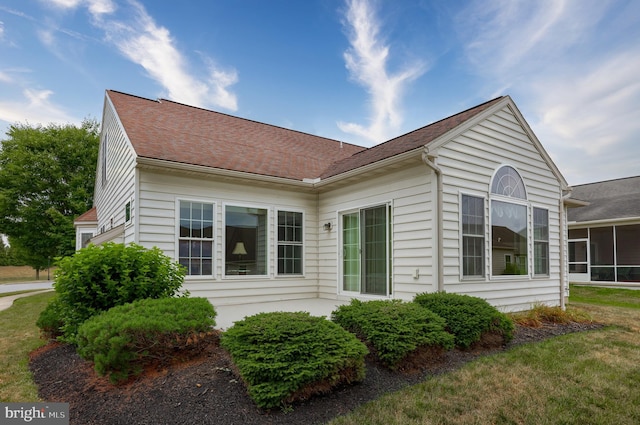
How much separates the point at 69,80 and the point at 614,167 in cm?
2485

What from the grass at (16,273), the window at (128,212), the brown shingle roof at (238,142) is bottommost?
the grass at (16,273)

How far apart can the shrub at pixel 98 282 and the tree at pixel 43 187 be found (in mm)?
20046

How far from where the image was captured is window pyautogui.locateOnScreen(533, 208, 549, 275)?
26.6 ft

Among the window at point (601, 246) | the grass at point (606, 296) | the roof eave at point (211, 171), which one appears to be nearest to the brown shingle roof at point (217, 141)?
the roof eave at point (211, 171)

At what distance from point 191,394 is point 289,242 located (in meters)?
5.53

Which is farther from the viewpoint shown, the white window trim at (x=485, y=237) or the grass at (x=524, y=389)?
the white window trim at (x=485, y=237)

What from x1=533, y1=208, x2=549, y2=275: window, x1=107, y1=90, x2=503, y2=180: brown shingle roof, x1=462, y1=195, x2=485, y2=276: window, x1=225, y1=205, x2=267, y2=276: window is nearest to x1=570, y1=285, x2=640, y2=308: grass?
x1=533, y1=208, x2=549, y2=275: window

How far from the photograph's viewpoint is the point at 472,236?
6.82 metres

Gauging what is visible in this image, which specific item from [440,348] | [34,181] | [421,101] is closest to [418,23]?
[421,101]

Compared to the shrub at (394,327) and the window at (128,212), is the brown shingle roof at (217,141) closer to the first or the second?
the window at (128,212)

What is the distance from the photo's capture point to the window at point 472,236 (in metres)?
6.70

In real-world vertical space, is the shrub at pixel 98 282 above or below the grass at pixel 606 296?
above

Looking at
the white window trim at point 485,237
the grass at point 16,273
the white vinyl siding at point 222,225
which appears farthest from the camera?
the grass at point 16,273

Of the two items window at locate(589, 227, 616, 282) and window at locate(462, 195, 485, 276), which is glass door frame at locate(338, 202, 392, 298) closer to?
window at locate(462, 195, 485, 276)
